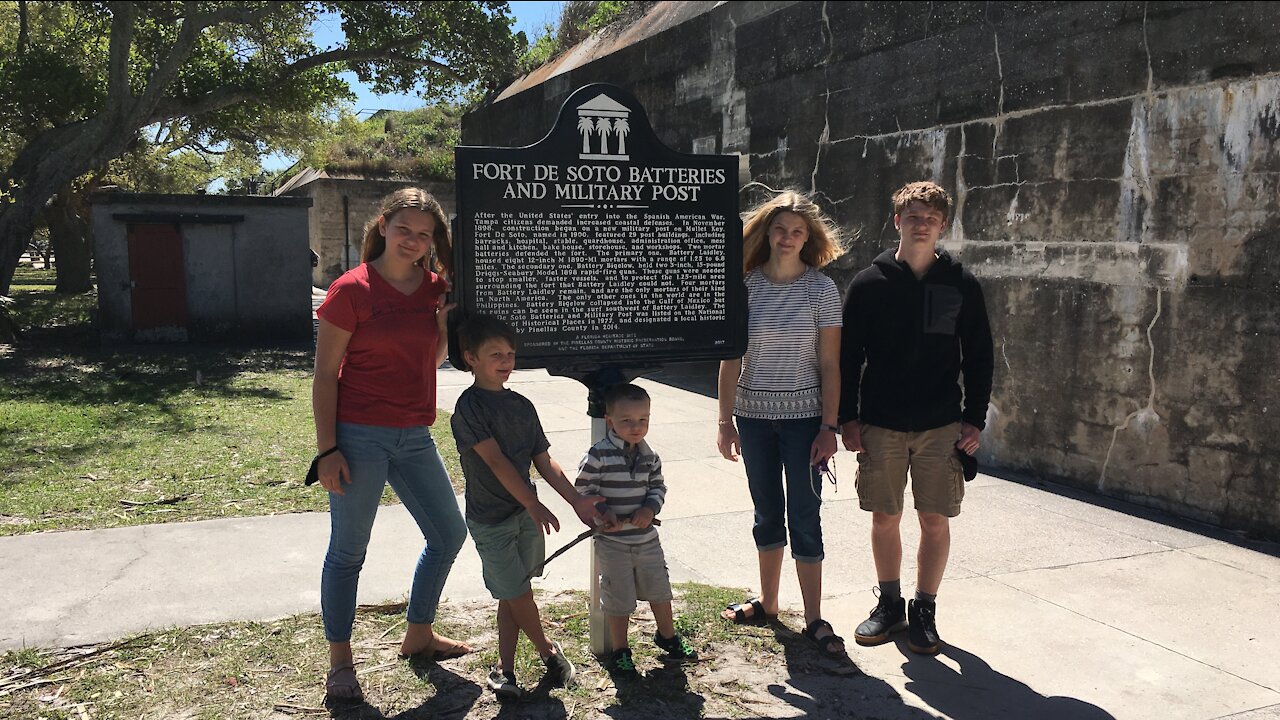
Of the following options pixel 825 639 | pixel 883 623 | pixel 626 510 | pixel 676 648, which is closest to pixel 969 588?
pixel 883 623

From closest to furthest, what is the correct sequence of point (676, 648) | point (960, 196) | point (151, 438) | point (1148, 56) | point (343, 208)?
point (676, 648)
point (1148, 56)
point (960, 196)
point (151, 438)
point (343, 208)

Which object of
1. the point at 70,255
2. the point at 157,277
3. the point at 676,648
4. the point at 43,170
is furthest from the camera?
the point at 70,255

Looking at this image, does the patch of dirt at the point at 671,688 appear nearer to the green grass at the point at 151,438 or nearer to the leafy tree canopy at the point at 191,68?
the green grass at the point at 151,438

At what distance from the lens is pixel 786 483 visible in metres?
4.12

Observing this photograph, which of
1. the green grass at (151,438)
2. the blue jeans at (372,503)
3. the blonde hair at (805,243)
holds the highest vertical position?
the blonde hair at (805,243)

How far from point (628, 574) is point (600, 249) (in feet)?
4.14

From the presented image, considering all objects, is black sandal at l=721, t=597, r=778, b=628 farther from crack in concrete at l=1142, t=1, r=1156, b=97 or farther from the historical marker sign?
crack in concrete at l=1142, t=1, r=1156, b=97

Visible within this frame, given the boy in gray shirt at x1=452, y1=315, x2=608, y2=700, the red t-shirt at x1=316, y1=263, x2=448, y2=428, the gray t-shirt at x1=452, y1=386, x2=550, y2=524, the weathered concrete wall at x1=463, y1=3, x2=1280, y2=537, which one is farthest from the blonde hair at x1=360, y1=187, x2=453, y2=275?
the weathered concrete wall at x1=463, y1=3, x2=1280, y2=537

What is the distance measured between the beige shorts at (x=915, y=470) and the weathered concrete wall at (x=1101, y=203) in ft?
9.14

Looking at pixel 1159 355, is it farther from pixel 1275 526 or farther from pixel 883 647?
pixel 883 647

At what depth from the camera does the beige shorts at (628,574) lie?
3.61 m

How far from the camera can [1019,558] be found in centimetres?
530

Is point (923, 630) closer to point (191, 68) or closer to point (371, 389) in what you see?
point (371, 389)

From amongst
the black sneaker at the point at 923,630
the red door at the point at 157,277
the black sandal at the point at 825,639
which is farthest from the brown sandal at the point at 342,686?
the red door at the point at 157,277
